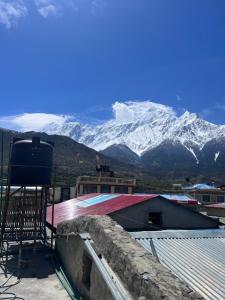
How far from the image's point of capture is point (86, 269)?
1361 centimetres

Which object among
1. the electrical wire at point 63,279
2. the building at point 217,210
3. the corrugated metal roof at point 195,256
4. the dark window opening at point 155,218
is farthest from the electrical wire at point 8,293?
the building at point 217,210

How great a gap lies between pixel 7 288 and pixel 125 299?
23.0 feet

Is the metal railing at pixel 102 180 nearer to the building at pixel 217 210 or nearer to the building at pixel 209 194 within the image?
the building at pixel 209 194

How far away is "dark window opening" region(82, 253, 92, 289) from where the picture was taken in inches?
524

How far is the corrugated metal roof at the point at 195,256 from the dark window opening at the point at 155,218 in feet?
13.0

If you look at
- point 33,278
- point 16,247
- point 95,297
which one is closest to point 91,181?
point 16,247

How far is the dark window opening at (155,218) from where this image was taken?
19.9 meters

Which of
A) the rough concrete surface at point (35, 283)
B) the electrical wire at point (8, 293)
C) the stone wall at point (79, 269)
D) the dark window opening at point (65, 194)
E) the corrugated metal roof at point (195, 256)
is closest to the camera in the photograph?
the corrugated metal roof at point (195, 256)

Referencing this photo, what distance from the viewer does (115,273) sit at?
422 inches

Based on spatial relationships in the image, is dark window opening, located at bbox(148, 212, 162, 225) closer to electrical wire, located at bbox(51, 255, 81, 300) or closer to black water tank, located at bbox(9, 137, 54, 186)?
electrical wire, located at bbox(51, 255, 81, 300)

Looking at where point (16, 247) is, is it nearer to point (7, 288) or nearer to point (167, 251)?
point (7, 288)

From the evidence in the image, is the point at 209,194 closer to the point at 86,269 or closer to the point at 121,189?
the point at 121,189

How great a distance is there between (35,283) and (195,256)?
6.84m

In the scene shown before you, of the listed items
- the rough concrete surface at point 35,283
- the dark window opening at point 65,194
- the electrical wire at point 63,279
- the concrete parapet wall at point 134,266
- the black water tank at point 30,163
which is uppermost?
the black water tank at point 30,163
